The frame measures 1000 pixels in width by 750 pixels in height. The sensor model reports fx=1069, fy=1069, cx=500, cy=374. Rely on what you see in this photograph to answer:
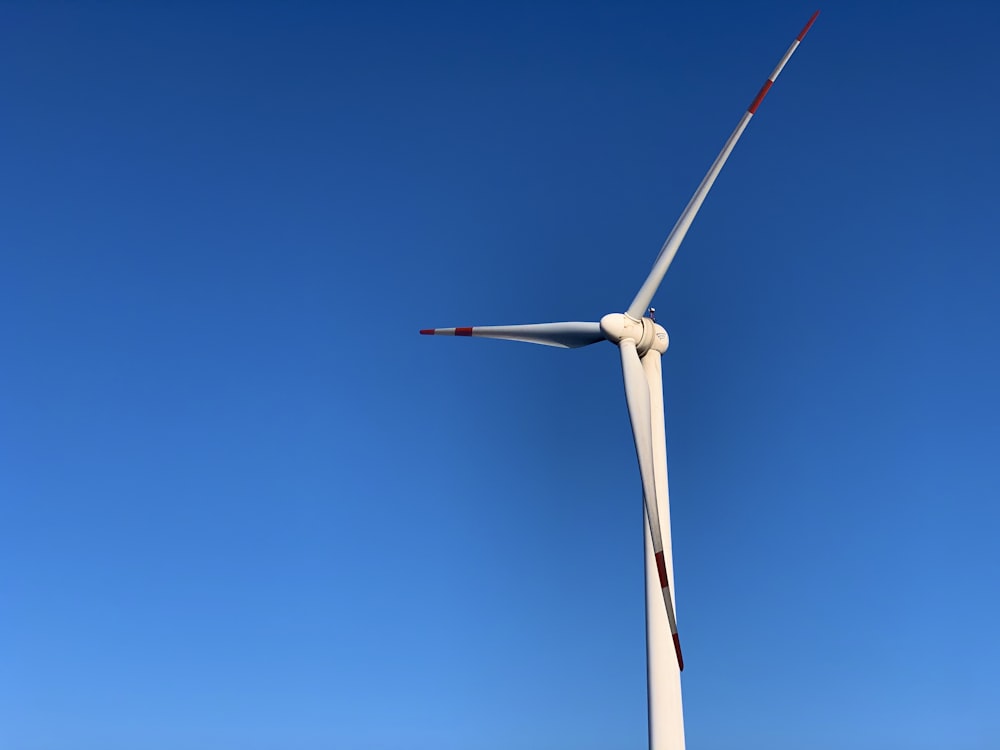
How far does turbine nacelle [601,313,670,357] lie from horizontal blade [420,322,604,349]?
0.71m

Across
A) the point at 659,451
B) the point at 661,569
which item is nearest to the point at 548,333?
the point at 659,451

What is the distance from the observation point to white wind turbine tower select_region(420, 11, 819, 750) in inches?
1320

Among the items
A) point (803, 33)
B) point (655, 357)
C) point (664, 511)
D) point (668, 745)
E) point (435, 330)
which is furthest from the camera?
point (435, 330)

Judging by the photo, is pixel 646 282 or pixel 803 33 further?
pixel 803 33

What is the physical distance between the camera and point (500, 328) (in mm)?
42688

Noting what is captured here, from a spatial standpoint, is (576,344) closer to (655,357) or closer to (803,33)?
(655,357)

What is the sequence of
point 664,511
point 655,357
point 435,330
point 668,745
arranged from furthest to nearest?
point 435,330 → point 655,357 → point 664,511 → point 668,745

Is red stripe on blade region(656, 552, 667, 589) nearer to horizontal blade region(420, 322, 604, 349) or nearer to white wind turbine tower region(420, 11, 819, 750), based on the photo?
white wind turbine tower region(420, 11, 819, 750)

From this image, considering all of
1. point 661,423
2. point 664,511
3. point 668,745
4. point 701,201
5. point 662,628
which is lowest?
point 668,745

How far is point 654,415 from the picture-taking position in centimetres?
3728

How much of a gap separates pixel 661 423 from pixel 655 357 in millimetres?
2583

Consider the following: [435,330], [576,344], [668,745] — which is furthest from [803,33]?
[668,745]

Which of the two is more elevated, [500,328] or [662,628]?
[500,328]

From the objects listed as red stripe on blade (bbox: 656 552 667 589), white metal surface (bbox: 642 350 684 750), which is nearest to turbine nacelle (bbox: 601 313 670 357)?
white metal surface (bbox: 642 350 684 750)
